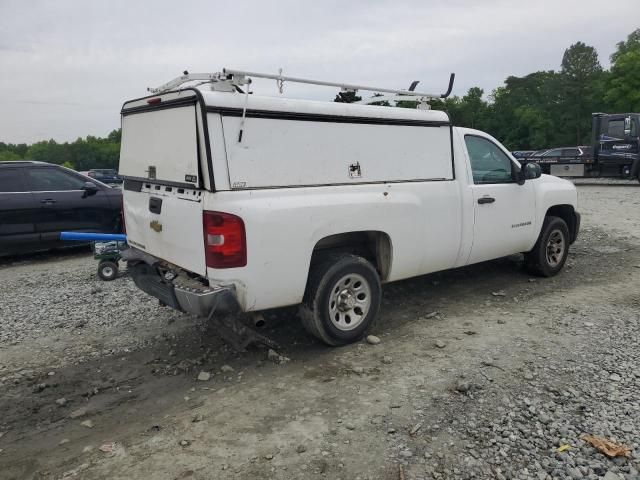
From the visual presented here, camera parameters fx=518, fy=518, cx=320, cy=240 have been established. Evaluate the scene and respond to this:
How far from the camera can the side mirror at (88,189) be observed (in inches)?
349

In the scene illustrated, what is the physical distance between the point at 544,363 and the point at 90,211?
761cm

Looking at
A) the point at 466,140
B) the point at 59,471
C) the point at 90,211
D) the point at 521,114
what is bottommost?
the point at 59,471

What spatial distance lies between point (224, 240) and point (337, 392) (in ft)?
4.53

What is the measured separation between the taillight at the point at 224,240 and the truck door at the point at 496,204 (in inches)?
110

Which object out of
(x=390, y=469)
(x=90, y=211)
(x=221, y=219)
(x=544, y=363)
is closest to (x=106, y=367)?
(x=221, y=219)

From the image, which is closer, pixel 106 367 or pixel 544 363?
pixel 544 363

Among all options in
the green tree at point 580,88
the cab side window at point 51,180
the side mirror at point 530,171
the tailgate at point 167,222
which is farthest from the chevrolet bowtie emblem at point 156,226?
the green tree at point 580,88

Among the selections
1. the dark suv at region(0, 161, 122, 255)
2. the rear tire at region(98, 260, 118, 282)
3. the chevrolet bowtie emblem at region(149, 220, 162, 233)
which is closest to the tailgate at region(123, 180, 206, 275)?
the chevrolet bowtie emblem at region(149, 220, 162, 233)

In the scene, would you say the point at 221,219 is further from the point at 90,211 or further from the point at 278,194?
the point at 90,211

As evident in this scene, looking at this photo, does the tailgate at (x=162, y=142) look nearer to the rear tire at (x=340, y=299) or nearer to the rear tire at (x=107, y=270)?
the rear tire at (x=340, y=299)

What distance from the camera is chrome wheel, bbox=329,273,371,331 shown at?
14.7ft

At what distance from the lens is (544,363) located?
4.12 metres

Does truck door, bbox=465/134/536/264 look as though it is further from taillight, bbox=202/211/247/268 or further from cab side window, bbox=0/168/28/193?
cab side window, bbox=0/168/28/193

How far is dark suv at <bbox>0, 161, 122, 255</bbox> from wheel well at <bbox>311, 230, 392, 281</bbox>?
571cm
